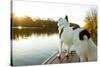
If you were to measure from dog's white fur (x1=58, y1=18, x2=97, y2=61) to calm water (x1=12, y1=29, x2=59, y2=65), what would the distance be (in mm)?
120

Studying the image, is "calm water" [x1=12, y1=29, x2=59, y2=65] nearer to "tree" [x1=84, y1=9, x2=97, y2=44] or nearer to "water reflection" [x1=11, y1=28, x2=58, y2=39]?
"water reflection" [x1=11, y1=28, x2=58, y2=39]

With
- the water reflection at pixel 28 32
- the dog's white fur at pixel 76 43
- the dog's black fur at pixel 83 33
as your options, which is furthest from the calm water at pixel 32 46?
the dog's black fur at pixel 83 33

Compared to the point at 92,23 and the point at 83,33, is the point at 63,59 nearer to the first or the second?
the point at 83,33

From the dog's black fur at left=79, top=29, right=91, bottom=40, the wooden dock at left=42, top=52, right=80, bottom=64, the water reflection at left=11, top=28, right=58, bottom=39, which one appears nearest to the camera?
the water reflection at left=11, top=28, right=58, bottom=39

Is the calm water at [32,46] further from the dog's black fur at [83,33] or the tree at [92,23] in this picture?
the tree at [92,23]

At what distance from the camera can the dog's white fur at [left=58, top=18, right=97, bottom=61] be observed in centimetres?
239

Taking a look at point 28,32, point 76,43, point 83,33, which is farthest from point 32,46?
point 83,33

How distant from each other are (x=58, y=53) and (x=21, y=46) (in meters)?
0.46

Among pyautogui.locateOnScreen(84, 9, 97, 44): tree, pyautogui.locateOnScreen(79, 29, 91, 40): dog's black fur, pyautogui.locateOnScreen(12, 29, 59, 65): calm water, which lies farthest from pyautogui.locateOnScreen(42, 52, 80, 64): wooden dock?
pyautogui.locateOnScreen(84, 9, 97, 44): tree

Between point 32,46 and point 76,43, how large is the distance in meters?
0.57

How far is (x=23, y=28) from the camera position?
2.21 m

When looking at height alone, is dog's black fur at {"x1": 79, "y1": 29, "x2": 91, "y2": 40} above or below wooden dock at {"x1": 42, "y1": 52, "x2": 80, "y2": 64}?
above

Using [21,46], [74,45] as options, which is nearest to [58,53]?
[74,45]

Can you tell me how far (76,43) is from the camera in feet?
8.02
